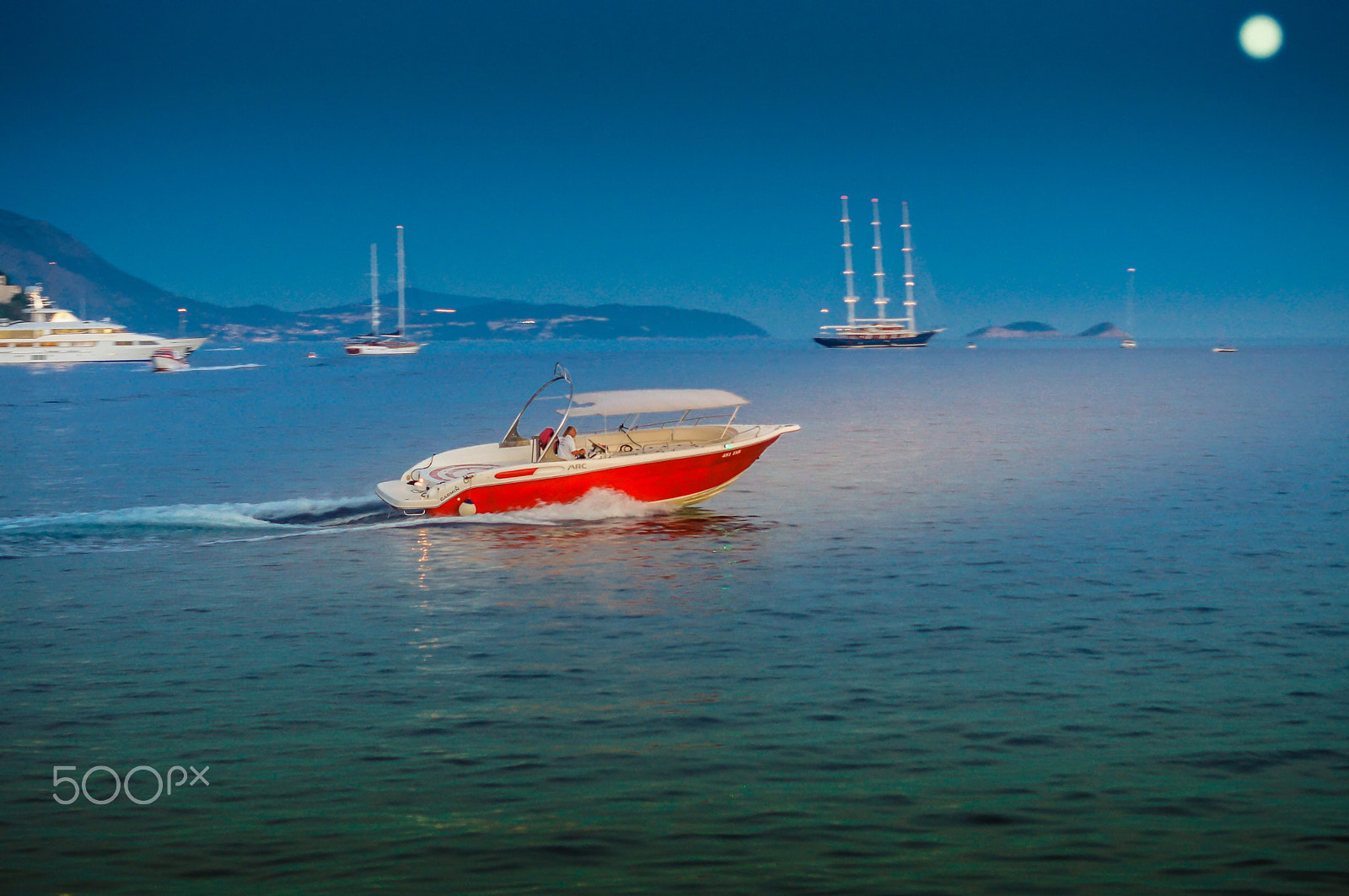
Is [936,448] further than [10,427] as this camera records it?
No

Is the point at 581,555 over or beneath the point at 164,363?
beneath

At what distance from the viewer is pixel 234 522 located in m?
27.1

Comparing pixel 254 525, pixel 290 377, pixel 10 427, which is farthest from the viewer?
pixel 290 377

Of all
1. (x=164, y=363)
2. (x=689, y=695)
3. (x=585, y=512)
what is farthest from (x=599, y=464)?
(x=164, y=363)

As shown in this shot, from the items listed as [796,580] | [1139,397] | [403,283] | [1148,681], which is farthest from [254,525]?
[403,283]

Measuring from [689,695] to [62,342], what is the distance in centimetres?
17124

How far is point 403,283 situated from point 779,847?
7201 inches

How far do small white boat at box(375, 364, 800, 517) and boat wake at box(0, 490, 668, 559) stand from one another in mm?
325

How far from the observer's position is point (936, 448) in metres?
47.0

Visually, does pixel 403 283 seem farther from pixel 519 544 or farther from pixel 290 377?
pixel 519 544

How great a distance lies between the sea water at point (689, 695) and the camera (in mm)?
9672

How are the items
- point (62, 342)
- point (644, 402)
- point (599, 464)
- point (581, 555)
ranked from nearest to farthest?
point (581, 555), point (599, 464), point (644, 402), point (62, 342)

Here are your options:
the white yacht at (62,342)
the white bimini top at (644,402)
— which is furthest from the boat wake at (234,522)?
the white yacht at (62,342)

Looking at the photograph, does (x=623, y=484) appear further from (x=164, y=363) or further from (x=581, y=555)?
(x=164, y=363)
